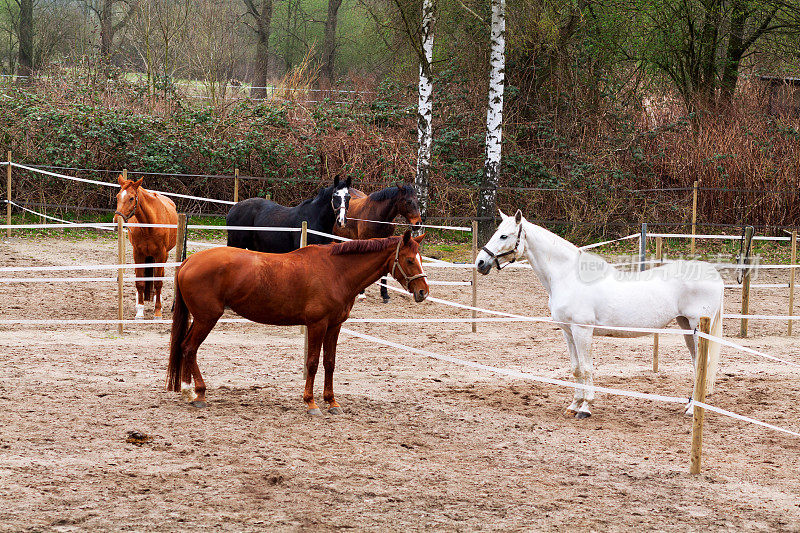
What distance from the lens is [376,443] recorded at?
5652 mm

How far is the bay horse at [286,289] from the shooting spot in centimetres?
623

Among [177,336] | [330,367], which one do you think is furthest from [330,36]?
[330,367]

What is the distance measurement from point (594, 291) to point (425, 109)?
32.8 ft

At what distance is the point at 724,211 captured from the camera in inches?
662

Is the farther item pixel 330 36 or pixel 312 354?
pixel 330 36

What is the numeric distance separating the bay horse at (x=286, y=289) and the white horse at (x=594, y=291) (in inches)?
33.7

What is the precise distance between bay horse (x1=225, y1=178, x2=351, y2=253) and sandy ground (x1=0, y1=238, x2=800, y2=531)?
4.69 feet

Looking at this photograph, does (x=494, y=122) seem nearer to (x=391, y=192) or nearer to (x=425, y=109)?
(x=425, y=109)

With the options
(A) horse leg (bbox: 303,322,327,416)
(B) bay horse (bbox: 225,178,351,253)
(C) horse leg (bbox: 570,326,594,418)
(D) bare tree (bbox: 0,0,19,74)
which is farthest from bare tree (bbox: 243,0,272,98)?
(C) horse leg (bbox: 570,326,594,418)

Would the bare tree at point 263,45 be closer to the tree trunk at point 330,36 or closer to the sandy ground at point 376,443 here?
the tree trunk at point 330,36

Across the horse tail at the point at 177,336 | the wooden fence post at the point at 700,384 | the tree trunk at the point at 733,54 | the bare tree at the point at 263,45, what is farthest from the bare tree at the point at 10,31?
the wooden fence post at the point at 700,384

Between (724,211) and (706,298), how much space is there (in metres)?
11.0

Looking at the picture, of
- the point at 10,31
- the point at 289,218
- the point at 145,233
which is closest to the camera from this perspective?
the point at 145,233

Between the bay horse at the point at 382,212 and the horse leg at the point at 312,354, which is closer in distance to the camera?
the horse leg at the point at 312,354
